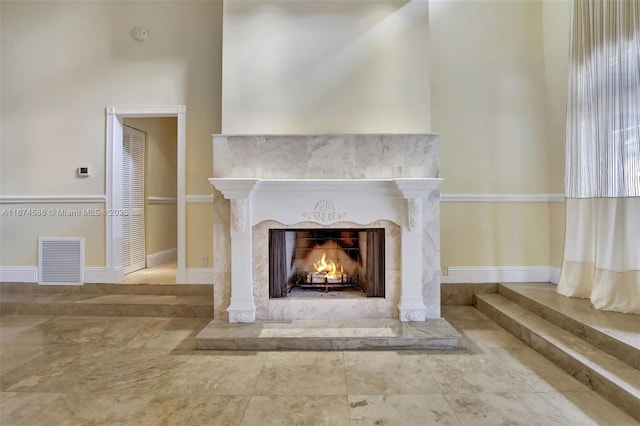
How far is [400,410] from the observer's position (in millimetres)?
1833

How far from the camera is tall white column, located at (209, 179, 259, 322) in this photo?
2.89 meters

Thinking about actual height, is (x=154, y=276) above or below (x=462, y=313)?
above

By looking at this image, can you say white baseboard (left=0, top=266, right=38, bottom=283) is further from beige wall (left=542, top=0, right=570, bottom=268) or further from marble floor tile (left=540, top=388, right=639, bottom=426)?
beige wall (left=542, top=0, right=570, bottom=268)

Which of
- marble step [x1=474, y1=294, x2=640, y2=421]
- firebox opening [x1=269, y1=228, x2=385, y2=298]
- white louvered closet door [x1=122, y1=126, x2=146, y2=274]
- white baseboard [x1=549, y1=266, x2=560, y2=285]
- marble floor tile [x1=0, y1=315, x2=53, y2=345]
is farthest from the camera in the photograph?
white louvered closet door [x1=122, y1=126, x2=146, y2=274]

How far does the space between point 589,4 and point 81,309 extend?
18.7ft

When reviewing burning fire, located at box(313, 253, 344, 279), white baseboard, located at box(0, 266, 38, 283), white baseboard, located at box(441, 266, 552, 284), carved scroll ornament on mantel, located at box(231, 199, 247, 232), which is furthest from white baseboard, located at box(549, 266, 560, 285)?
white baseboard, located at box(0, 266, 38, 283)

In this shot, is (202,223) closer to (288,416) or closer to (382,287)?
(382,287)

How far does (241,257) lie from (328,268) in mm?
925

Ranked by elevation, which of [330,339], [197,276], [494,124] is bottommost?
[330,339]

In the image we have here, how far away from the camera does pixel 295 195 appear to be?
297 cm

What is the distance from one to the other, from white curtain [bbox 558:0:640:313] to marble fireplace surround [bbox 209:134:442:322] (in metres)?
1.27

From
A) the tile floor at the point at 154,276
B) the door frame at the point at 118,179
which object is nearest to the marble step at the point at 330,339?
the door frame at the point at 118,179

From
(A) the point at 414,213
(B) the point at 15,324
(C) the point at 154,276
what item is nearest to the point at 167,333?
(C) the point at 154,276

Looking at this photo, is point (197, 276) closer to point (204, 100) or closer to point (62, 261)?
point (62, 261)
